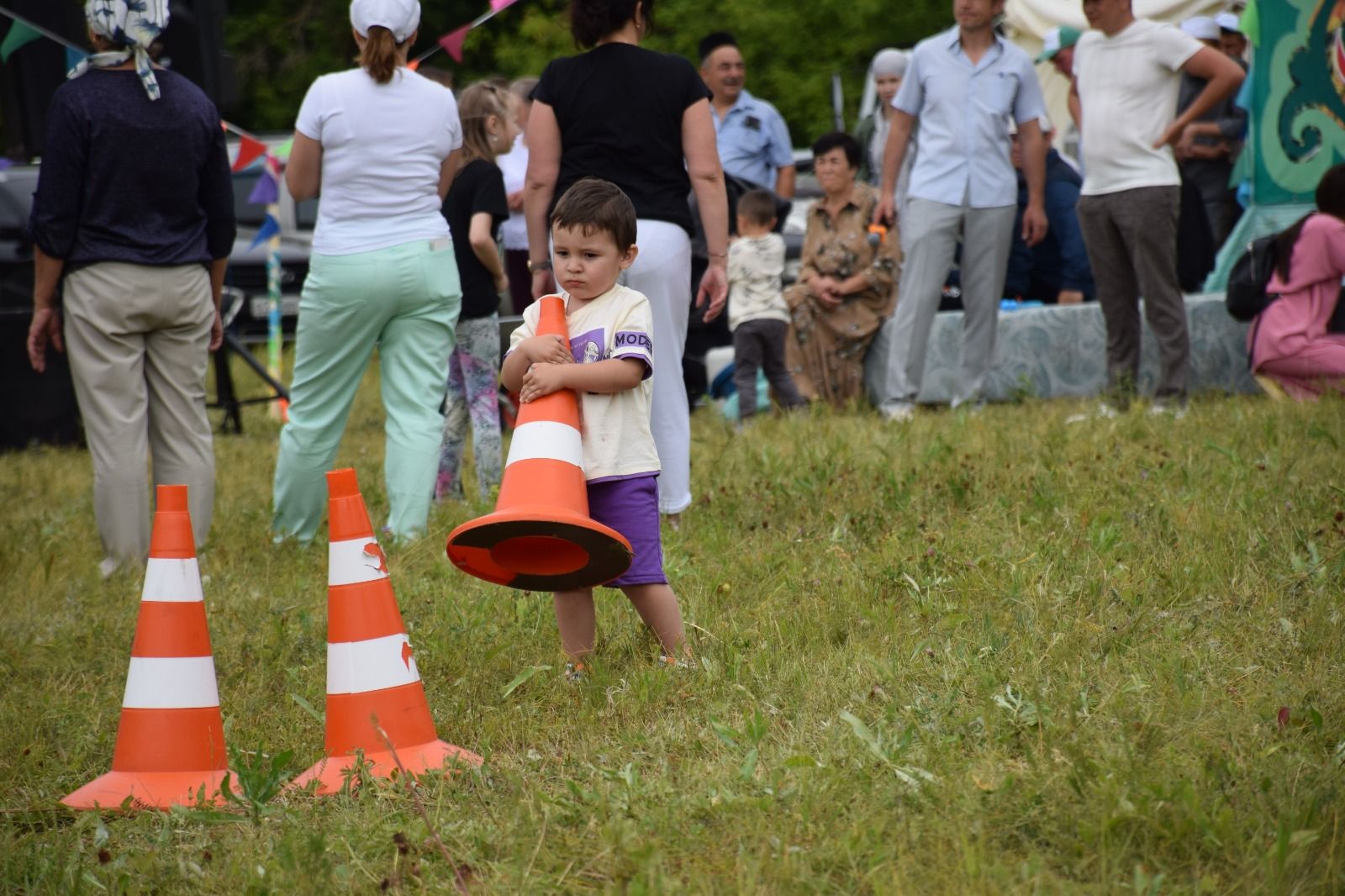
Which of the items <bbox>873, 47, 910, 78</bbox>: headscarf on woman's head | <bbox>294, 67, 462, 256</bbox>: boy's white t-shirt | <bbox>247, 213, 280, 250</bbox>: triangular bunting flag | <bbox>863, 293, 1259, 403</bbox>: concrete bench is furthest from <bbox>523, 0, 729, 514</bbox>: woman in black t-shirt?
<bbox>247, 213, 280, 250</bbox>: triangular bunting flag

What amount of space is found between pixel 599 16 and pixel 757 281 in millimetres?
4071

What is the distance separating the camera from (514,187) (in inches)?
324

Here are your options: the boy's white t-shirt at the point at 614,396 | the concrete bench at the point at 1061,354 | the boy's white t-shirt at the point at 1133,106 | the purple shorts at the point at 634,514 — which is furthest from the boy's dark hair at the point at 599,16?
the concrete bench at the point at 1061,354

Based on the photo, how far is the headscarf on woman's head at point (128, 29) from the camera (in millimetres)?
5207

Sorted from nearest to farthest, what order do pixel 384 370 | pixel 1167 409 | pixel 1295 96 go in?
pixel 384 370
pixel 1167 409
pixel 1295 96

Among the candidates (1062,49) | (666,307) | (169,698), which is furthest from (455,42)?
(169,698)

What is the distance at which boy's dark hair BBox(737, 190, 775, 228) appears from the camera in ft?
29.0

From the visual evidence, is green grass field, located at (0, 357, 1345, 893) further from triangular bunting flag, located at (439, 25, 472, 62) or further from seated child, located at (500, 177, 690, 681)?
triangular bunting flag, located at (439, 25, 472, 62)

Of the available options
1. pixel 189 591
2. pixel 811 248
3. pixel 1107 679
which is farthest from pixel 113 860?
pixel 811 248

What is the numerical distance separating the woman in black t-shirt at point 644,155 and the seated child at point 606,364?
1.11 metres

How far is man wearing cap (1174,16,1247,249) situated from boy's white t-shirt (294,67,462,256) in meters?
5.92

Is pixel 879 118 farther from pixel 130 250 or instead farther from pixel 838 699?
pixel 838 699

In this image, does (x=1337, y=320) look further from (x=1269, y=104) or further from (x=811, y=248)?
(x=811, y=248)

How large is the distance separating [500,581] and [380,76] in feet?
8.70
